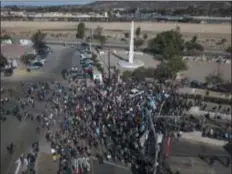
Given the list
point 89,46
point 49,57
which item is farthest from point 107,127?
point 89,46

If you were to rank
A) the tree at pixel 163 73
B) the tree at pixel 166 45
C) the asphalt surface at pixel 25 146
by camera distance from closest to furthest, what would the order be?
the asphalt surface at pixel 25 146
the tree at pixel 163 73
the tree at pixel 166 45

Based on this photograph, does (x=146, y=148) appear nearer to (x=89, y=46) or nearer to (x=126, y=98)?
(x=126, y=98)

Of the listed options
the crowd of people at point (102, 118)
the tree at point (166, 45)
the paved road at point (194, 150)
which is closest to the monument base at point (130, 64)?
the tree at point (166, 45)

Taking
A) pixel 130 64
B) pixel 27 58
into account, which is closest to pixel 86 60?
pixel 130 64

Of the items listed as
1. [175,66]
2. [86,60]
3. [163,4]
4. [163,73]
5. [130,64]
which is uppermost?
[175,66]

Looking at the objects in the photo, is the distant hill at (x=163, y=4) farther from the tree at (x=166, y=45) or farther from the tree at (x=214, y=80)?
the tree at (x=214, y=80)

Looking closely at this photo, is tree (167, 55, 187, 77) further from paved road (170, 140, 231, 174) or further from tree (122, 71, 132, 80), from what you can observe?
paved road (170, 140, 231, 174)

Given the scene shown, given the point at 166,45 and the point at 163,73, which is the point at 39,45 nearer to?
the point at 166,45
